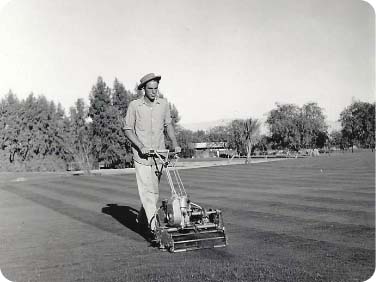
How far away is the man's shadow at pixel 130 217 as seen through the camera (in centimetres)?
811

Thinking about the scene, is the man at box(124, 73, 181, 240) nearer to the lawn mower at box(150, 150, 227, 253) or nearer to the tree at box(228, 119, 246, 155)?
the lawn mower at box(150, 150, 227, 253)

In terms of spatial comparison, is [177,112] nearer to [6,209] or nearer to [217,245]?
[6,209]

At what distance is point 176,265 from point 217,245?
1047 millimetres

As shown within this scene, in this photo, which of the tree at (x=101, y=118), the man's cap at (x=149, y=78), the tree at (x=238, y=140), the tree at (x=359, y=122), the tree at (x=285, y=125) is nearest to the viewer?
the man's cap at (x=149, y=78)

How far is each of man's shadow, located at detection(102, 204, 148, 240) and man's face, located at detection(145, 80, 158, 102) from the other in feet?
7.23

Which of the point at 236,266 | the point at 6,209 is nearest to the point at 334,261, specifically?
the point at 236,266

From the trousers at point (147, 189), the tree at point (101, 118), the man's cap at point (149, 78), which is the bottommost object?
the trousers at point (147, 189)

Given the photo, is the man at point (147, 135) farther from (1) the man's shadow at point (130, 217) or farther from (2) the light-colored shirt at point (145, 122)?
(1) the man's shadow at point (130, 217)

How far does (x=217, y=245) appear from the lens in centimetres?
615

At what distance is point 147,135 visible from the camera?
724 cm

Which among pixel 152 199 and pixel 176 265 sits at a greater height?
pixel 152 199

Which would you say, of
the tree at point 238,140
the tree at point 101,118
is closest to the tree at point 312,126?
the tree at point 238,140

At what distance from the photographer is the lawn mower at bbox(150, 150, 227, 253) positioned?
6020mm

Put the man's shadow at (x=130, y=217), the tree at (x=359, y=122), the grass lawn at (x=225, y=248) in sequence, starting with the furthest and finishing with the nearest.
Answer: the tree at (x=359, y=122) < the man's shadow at (x=130, y=217) < the grass lawn at (x=225, y=248)
